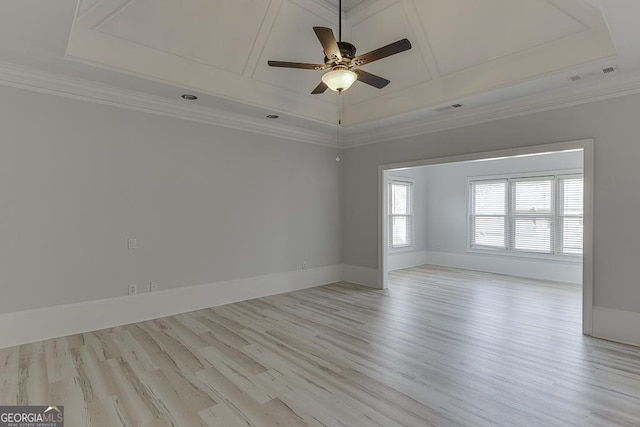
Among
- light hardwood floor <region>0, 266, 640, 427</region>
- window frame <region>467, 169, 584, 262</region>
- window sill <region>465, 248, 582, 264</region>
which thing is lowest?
light hardwood floor <region>0, 266, 640, 427</region>

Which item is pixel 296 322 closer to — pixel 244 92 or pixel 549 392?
pixel 549 392

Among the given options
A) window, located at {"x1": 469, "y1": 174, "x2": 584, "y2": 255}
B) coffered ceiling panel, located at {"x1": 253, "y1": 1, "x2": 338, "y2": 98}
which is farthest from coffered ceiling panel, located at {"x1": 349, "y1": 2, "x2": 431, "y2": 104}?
window, located at {"x1": 469, "y1": 174, "x2": 584, "y2": 255}

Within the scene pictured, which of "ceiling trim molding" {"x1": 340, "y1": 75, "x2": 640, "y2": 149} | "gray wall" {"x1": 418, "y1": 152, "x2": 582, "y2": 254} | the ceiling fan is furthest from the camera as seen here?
"gray wall" {"x1": 418, "y1": 152, "x2": 582, "y2": 254}

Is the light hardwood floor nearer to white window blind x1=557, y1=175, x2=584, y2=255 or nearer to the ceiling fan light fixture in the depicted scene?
white window blind x1=557, y1=175, x2=584, y2=255

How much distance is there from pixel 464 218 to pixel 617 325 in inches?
187

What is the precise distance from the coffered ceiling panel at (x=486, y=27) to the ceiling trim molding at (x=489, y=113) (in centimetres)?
77

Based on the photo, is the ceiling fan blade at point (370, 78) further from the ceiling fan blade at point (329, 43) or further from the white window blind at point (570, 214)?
the white window blind at point (570, 214)

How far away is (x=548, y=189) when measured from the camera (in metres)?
7.00

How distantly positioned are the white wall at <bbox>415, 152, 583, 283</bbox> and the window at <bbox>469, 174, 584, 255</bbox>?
21cm

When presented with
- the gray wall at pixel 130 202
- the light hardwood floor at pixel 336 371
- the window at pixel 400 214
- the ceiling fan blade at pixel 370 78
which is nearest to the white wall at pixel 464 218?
the window at pixel 400 214

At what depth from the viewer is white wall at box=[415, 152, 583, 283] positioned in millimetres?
6742

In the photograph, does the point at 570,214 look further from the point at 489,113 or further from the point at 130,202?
the point at 130,202

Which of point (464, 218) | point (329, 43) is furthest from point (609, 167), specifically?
point (464, 218)

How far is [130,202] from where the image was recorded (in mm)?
4273
